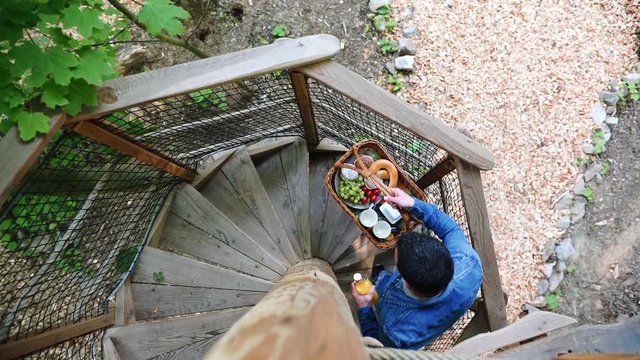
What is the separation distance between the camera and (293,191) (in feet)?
13.7

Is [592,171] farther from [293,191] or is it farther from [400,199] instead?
[293,191]

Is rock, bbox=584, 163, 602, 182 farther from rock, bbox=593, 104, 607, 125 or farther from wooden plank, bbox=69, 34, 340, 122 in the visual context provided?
wooden plank, bbox=69, 34, 340, 122

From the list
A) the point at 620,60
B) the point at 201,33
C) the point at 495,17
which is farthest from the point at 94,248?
the point at 620,60

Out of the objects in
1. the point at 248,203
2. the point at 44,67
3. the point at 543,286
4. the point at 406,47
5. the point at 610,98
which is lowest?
the point at 543,286

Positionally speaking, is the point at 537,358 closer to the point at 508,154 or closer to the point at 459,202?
the point at 459,202

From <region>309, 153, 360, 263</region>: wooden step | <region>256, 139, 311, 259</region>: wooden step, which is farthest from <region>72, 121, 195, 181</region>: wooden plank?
<region>309, 153, 360, 263</region>: wooden step

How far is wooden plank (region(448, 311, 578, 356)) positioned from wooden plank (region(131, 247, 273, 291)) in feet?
5.20

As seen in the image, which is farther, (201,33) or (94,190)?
(201,33)

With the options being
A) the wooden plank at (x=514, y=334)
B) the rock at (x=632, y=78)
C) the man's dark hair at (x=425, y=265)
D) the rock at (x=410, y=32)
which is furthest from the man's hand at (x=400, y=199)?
the rock at (x=632, y=78)

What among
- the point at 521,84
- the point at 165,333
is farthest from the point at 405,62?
the point at 165,333

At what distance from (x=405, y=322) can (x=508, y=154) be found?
2.48 metres

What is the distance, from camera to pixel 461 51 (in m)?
4.91

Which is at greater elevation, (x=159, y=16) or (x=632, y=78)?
(x=159, y=16)

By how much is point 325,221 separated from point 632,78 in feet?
10.7
